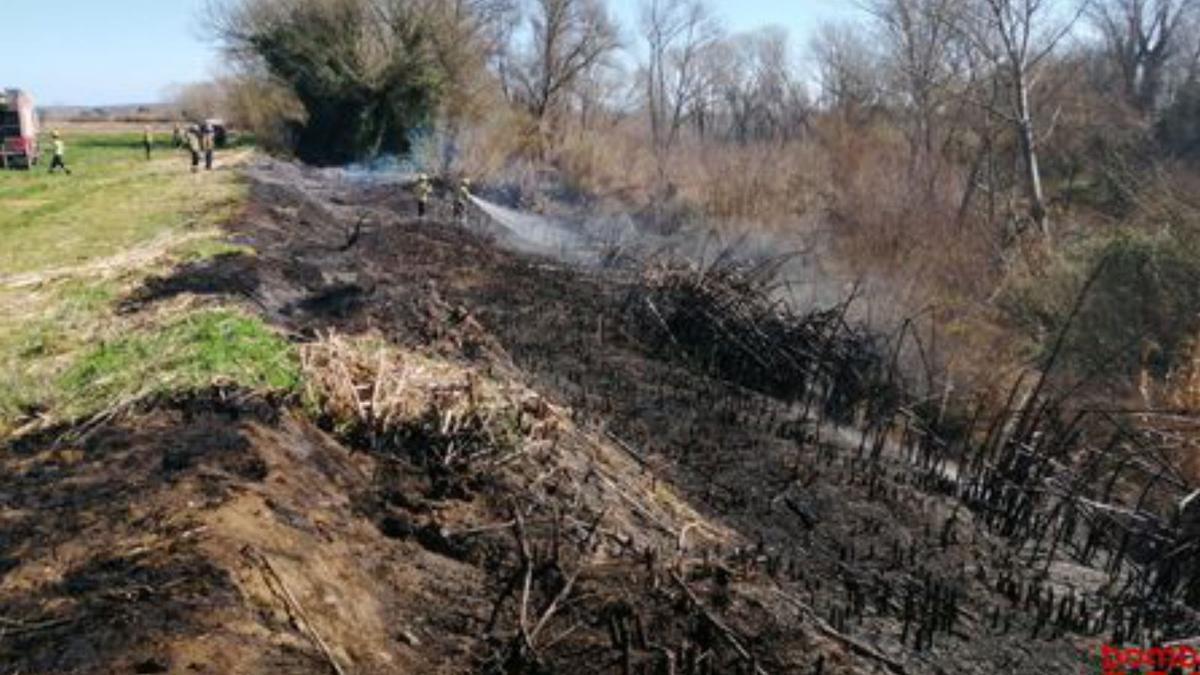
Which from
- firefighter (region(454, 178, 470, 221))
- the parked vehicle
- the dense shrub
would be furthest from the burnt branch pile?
the parked vehicle

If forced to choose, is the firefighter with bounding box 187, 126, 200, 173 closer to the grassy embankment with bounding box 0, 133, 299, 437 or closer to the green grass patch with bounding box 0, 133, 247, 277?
the green grass patch with bounding box 0, 133, 247, 277

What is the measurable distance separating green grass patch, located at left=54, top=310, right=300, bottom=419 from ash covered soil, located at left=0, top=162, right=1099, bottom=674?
0.84ft

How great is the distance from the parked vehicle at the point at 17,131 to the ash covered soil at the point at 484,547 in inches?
976

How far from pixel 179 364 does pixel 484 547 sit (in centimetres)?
286

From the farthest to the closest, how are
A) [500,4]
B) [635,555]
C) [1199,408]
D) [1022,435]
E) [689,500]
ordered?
[500,4] → [1199,408] → [1022,435] → [689,500] → [635,555]

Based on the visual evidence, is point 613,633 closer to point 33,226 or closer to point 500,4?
point 33,226

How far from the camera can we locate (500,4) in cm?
4144

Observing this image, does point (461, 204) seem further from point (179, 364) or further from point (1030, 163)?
point (179, 364)

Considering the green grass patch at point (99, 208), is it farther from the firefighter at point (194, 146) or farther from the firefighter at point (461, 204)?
the firefighter at point (461, 204)

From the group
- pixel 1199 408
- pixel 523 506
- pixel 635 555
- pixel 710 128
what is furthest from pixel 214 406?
pixel 710 128

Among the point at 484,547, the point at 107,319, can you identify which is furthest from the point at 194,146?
the point at 484,547

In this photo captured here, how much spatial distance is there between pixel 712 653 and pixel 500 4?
1553 inches

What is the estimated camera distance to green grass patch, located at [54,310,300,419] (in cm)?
715

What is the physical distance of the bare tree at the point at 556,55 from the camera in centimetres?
4222
